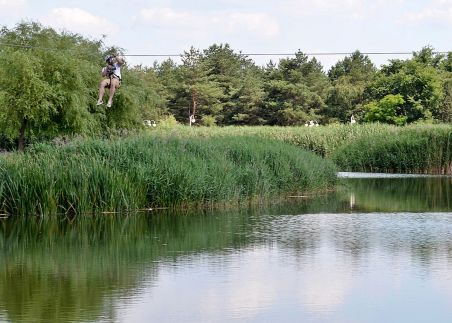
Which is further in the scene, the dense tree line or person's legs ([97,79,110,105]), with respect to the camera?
the dense tree line

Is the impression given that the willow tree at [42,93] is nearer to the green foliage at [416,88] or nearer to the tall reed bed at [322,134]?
the tall reed bed at [322,134]

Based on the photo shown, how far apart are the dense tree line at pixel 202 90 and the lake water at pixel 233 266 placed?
809 cm

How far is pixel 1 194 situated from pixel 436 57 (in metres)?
54.7

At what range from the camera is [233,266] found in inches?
550

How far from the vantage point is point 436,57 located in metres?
70.7

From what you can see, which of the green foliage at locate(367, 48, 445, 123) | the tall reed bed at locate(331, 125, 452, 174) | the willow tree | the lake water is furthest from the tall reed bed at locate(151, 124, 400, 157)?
the lake water

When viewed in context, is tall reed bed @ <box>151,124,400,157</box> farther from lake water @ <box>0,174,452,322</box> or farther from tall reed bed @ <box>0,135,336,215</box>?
lake water @ <box>0,174,452,322</box>

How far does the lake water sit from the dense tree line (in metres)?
8.09

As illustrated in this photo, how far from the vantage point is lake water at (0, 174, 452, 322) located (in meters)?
10.8

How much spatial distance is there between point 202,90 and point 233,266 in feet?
190

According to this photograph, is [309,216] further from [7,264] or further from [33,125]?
[33,125]

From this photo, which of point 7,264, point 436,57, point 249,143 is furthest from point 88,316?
point 436,57

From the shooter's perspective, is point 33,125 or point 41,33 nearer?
point 33,125

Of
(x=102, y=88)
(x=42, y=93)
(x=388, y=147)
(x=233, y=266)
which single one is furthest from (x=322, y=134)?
(x=233, y=266)
